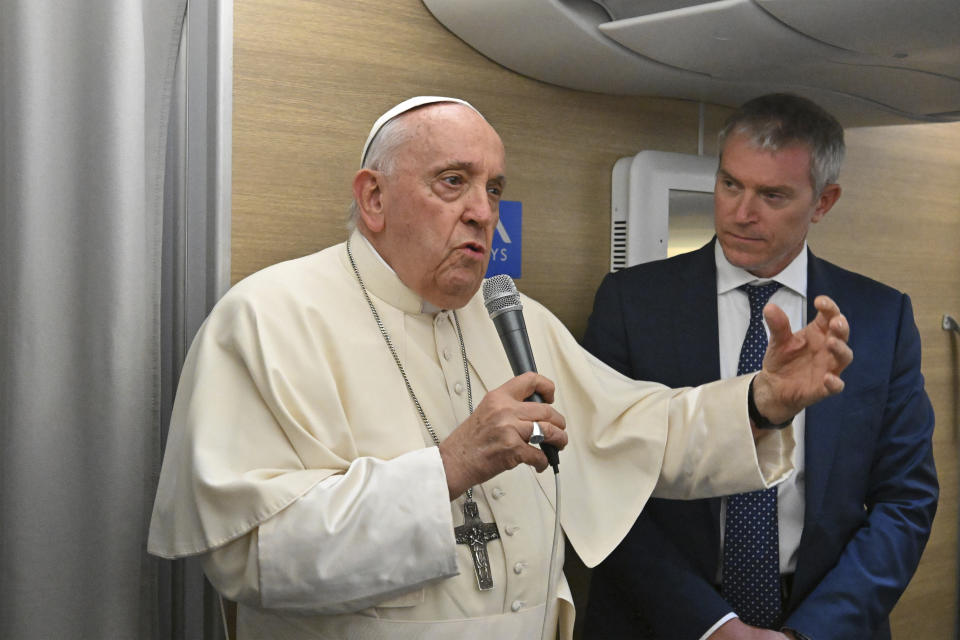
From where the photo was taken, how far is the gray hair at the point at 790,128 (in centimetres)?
226

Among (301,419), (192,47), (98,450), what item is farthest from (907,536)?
(192,47)

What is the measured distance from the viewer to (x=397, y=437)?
5.66 feet

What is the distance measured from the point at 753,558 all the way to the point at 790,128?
40.4 inches

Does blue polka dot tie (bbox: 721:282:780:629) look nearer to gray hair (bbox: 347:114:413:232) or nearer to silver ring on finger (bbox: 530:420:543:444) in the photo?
silver ring on finger (bbox: 530:420:543:444)

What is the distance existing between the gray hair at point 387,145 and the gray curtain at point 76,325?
17.8 inches

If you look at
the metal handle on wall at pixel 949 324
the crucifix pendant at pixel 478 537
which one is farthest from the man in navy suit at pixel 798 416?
the metal handle on wall at pixel 949 324

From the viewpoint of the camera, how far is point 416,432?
5.76 feet

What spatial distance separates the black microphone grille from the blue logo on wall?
34.2 inches

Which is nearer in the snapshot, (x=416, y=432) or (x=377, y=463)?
(x=377, y=463)

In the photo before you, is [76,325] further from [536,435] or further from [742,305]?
[742,305]

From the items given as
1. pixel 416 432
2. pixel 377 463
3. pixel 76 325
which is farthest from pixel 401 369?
pixel 76 325

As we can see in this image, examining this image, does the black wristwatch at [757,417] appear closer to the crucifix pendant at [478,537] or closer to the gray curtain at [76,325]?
the crucifix pendant at [478,537]

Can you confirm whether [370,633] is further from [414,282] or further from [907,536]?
[907,536]

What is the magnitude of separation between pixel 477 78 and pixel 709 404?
1059 mm
